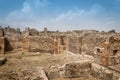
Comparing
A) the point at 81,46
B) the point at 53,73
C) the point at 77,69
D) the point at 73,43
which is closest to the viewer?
the point at 53,73

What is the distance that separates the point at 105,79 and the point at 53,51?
10.3 m

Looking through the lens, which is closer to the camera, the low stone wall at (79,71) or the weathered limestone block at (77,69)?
the low stone wall at (79,71)

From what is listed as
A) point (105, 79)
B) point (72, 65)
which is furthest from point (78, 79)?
point (105, 79)

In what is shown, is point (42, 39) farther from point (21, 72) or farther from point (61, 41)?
point (21, 72)

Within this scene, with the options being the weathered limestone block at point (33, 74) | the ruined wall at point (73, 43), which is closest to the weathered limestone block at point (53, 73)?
the weathered limestone block at point (33, 74)

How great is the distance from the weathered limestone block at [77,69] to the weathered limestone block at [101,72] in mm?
343

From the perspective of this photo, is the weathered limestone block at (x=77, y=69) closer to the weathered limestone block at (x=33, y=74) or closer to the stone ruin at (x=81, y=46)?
the stone ruin at (x=81, y=46)

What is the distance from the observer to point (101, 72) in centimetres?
776

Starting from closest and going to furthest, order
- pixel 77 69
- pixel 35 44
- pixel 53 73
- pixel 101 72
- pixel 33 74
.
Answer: pixel 33 74 → pixel 101 72 → pixel 53 73 → pixel 77 69 → pixel 35 44

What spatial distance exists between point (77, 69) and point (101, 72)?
1.38m

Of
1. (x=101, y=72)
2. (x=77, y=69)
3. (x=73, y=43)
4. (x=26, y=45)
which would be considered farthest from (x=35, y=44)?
(x=101, y=72)

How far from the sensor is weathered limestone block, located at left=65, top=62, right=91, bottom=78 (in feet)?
27.1

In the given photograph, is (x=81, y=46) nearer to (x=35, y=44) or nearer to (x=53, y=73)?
(x=35, y=44)

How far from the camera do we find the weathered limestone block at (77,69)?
8270mm
